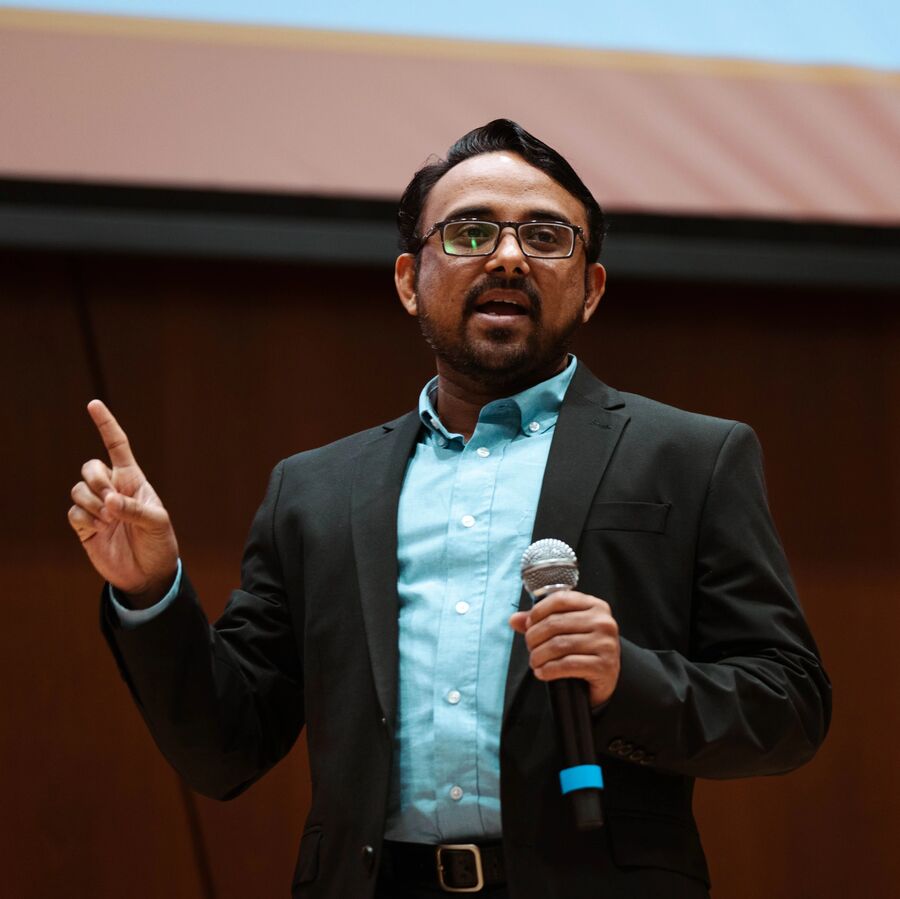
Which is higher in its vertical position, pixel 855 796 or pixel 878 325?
pixel 878 325

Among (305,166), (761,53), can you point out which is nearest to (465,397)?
(305,166)

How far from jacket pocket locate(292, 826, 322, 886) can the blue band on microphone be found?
1.30ft

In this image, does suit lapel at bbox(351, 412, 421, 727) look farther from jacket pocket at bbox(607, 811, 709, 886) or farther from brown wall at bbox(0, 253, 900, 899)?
brown wall at bbox(0, 253, 900, 899)

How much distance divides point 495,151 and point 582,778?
90 cm

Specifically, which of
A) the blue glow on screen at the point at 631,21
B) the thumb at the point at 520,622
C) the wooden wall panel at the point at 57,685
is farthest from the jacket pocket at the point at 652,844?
the blue glow on screen at the point at 631,21

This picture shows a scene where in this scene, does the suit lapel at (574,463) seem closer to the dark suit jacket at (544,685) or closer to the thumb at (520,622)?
the dark suit jacket at (544,685)

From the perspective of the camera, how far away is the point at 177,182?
209cm

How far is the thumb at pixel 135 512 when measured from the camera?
1.28 meters

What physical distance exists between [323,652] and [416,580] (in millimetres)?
137

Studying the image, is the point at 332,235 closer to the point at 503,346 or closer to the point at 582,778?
the point at 503,346

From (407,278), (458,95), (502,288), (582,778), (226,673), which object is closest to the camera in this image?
(582,778)

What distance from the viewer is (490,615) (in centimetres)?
136

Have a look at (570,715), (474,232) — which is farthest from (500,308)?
(570,715)

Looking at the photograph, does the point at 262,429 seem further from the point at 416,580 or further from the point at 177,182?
the point at 416,580
